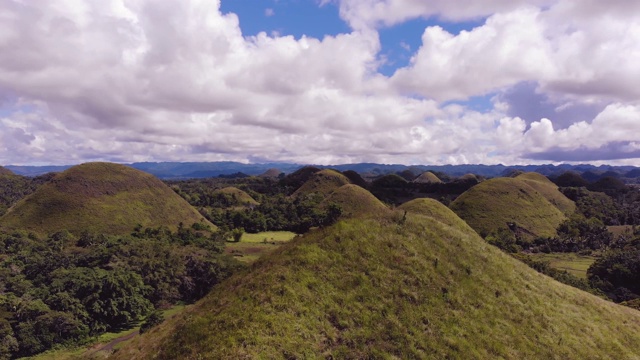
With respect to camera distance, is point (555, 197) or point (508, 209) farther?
point (555, 197)

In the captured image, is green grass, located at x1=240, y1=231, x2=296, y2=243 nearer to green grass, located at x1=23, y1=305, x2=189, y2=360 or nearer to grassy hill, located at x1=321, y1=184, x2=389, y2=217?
grassy hill, located at x1=321, y1=184, x2=389, y2=217

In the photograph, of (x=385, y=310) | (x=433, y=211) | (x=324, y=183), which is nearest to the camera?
(x=385, y=310)

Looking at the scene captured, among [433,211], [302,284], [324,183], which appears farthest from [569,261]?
[324,183]

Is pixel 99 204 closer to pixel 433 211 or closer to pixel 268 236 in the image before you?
pixel 268 236

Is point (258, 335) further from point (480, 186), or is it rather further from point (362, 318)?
point (480, 186)

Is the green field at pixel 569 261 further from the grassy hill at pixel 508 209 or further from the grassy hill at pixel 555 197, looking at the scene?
the grassy hill at pixel 555 197

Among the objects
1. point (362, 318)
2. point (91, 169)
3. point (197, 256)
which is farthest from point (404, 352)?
point (91, 169)

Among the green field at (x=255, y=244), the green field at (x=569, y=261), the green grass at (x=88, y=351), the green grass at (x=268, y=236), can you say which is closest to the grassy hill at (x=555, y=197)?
the green field at (x=569, y=261)
